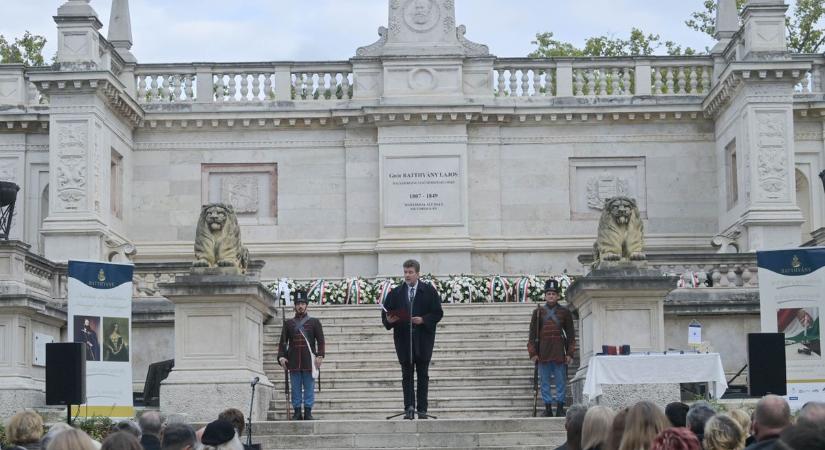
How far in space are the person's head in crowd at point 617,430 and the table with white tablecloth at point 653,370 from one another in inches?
366

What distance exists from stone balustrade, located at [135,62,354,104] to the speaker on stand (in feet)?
53.8

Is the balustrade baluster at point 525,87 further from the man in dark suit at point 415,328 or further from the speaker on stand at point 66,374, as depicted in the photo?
the speaker on stand at point 66,374

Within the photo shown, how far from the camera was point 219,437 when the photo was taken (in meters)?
10.2

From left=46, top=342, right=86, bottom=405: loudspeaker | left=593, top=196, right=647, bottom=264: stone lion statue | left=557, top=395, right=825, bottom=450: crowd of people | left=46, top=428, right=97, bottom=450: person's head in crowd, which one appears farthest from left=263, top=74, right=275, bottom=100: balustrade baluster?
left=46, top=428, right=97, bottom=450: person's head in crowd

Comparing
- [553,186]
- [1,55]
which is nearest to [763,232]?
[553,186]

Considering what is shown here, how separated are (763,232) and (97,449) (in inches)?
860

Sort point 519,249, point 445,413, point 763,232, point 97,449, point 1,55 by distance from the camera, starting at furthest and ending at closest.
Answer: point 1,55
point 519,249
point 763,232
point 445,413
point 97,449

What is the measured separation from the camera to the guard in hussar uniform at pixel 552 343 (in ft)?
66.0

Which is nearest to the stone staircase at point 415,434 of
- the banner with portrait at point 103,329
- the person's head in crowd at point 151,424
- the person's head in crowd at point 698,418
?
the banner with portrait at point 103,329

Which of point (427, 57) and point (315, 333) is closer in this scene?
point (315, 333)

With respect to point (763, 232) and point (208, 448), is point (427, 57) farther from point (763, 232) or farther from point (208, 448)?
point (208, 448)

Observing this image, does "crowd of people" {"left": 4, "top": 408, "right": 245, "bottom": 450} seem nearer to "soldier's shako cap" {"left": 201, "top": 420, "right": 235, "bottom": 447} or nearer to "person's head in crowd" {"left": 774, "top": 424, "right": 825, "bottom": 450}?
"soldier's shako cap" {"left": 201, "top": 420, "right": 235, "bottom": 447}

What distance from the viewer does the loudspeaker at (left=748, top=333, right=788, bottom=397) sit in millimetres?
15617

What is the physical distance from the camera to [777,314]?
1959 cm
